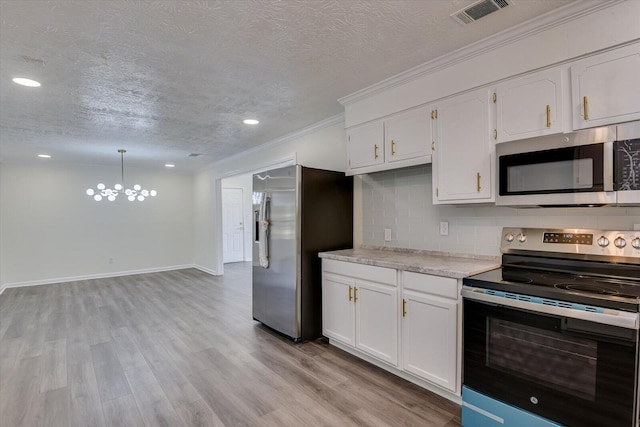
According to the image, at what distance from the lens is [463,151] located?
2363 mm

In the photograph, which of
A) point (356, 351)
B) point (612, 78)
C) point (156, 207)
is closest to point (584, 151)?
point (612, 78)

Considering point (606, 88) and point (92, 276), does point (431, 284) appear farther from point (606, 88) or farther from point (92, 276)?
point (92, 276)

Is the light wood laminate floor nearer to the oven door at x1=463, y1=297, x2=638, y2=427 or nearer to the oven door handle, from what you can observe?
the oven door at x1=463, y1=297, x2=638, y2=427

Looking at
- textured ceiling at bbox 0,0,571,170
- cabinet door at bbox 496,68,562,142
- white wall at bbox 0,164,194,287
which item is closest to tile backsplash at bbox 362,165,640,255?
cabinet door at bbox 496,68,562,142

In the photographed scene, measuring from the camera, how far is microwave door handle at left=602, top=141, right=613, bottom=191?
5.53 feet

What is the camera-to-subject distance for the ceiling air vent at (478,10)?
178 centimetres

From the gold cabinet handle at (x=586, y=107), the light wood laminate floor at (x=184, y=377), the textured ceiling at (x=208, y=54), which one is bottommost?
the light wood laminate floor at (x=184, y=377)

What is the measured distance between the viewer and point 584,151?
5.84 ft

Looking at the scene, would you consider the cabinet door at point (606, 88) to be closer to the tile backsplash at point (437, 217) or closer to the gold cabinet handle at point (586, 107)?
the gold cabinet handle at point (586, 107)

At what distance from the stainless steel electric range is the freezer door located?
1786mm

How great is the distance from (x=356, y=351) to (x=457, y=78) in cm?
240

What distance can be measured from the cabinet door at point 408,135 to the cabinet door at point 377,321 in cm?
111

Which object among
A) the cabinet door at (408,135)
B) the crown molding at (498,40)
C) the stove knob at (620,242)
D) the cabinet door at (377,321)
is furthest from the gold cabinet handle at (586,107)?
the cabinet door at (377,321)

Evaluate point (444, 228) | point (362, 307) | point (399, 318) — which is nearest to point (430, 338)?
point (399, 318)
